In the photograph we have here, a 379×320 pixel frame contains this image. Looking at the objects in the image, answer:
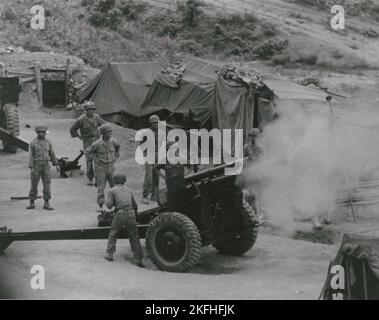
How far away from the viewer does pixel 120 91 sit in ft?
70.9

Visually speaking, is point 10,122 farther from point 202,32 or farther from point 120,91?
point 202,32

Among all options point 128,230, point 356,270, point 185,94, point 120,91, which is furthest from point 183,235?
point 120,91

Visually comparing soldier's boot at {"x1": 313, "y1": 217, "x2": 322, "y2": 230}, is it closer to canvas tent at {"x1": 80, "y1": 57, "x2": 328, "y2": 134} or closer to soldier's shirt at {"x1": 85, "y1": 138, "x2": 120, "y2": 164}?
canvas tent at {"x1": 80, "y1": 57, "x2": 328, "y2": 134}

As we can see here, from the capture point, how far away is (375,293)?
7.11 metres

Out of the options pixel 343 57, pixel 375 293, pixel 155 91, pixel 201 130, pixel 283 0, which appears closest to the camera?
pixel 375 293

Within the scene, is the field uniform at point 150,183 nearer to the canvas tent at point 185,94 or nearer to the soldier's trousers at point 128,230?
the soldier's trousers at point 128,230

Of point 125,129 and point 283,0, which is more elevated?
point 283,0

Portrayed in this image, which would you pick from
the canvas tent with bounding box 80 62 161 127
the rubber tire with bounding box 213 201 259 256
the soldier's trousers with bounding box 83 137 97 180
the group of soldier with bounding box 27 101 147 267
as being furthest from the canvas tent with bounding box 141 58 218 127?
the rubber tire with bounding box 213 201 259 256

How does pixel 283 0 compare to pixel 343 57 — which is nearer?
pixel 343 57

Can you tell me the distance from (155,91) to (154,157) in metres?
6.69

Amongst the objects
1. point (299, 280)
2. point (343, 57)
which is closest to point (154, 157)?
point (299, 280)

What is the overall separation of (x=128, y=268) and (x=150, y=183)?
4197 millimetres

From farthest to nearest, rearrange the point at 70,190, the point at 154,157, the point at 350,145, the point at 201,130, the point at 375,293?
the point at 201,130 < the point at 70,190 < the point at 154,157 < the point at 350,145 < the point at 375,293
